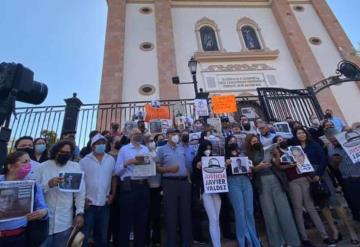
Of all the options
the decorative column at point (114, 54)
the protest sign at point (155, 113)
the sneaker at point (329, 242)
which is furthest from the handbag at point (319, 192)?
the decorative column at point (114, 54)

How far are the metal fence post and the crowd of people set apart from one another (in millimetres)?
3278

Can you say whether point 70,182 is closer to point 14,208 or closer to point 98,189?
point 98,189

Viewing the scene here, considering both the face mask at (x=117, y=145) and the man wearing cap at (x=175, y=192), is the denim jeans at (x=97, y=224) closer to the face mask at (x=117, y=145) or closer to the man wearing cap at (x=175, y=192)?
the man wearing cap at (x=175, y=192)

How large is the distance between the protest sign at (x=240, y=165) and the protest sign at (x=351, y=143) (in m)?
1.79

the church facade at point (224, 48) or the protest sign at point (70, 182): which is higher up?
the church facade at point (224, 48)

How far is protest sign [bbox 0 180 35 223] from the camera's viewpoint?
2434 mm

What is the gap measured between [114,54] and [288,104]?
8.82 m

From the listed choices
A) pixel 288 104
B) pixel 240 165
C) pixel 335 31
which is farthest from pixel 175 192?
pixel 335 31

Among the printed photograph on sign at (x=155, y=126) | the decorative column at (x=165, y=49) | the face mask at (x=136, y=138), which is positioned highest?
the decorative column at (x=165, y=49)

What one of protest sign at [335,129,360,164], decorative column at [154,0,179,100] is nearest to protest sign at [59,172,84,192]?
protest sign at [335,129,360,164]

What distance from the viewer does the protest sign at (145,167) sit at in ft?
13.5

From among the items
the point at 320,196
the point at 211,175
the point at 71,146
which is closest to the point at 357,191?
the point at 320,196

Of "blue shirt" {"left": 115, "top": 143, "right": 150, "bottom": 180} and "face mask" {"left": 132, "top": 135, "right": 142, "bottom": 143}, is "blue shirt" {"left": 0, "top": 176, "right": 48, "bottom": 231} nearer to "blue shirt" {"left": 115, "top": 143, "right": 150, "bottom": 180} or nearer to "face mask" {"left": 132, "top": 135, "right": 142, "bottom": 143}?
"blue shirt" {"left": 115, "top": 143, "right": 150, "bottom": 180}

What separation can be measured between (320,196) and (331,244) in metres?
0.71
